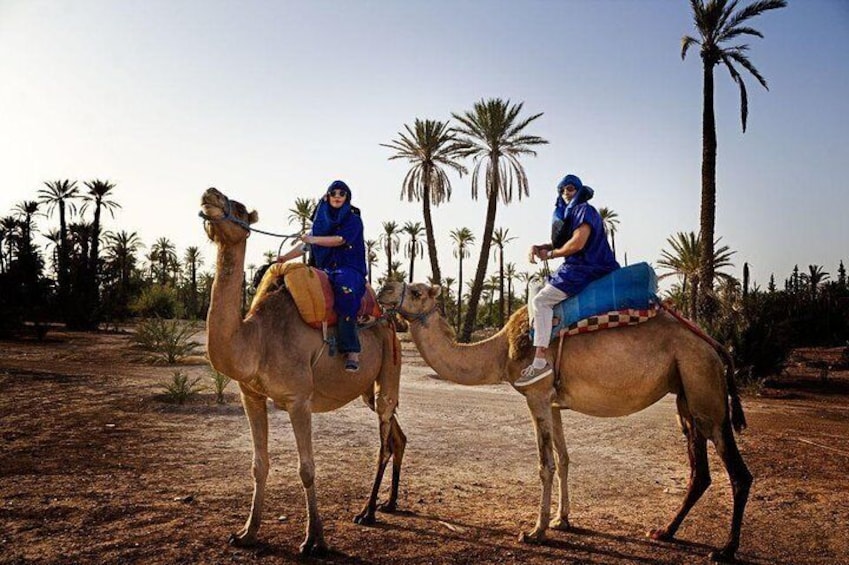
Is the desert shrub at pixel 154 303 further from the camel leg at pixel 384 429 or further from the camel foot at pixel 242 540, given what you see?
the camel foot at pixel 242 540

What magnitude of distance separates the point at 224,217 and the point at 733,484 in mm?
4730

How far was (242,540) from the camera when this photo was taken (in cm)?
470

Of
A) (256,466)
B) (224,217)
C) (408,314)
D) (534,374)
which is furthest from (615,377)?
(224,217)

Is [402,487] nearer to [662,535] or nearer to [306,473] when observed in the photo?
[306,473]

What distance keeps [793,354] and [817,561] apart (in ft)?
91.6

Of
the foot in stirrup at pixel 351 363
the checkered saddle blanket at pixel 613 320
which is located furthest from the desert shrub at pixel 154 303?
the checkered saddle blanket at pixel 613 320

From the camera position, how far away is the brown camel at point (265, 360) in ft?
14.6

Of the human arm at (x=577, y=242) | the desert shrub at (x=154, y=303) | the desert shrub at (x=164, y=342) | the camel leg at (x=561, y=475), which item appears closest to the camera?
the human arm at (x=577, y=242)

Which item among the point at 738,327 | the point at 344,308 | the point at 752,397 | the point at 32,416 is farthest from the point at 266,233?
the point at 738,327

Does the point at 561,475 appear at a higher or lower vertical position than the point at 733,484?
lower

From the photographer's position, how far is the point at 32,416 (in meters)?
10.1

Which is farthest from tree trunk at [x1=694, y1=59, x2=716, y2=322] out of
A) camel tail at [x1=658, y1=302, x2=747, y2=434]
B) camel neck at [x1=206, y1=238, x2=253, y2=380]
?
camel neck at [x1=206, y1=238, x2=253, y2=380]

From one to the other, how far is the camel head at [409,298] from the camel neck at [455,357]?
0.12m

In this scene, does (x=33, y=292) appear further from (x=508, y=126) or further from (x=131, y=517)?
(x=131, y=517)
